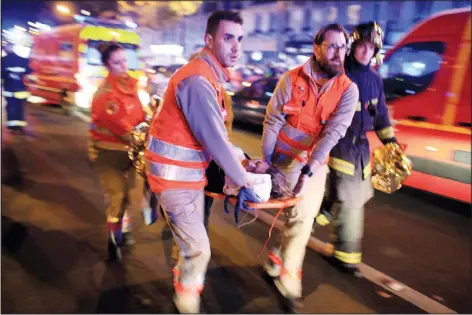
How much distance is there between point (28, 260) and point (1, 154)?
185 inches

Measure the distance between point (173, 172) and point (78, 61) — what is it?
12084 millimetres

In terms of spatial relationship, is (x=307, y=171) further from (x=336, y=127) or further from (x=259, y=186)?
(x=259, y=186)

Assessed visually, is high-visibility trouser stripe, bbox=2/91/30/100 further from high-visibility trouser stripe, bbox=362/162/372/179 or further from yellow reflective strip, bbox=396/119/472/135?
high-visibility trouser stripe, bbox=362/162/372/179

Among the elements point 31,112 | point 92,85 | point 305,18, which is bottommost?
point 31,112

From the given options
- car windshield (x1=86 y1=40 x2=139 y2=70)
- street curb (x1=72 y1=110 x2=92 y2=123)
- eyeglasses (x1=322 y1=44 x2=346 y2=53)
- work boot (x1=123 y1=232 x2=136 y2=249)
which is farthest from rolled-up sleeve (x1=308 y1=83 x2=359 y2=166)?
car windshield (x1=86 y1=40 x2=139 y2=70)

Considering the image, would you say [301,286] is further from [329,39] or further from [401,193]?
[401,193]

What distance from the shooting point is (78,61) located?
44.6 ft

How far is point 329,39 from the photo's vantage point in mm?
3143

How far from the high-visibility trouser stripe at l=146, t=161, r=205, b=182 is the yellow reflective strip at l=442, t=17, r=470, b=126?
13.7 ft

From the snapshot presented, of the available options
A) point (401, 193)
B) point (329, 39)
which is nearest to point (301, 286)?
point (329, 39)

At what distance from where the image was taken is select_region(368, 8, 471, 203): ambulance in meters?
5.62

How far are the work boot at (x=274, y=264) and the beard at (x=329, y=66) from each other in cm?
142

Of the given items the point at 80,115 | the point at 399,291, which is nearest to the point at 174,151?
the point at 399,291

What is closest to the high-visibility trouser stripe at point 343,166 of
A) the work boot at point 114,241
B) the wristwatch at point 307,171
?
the wristwatch at point 307,171
